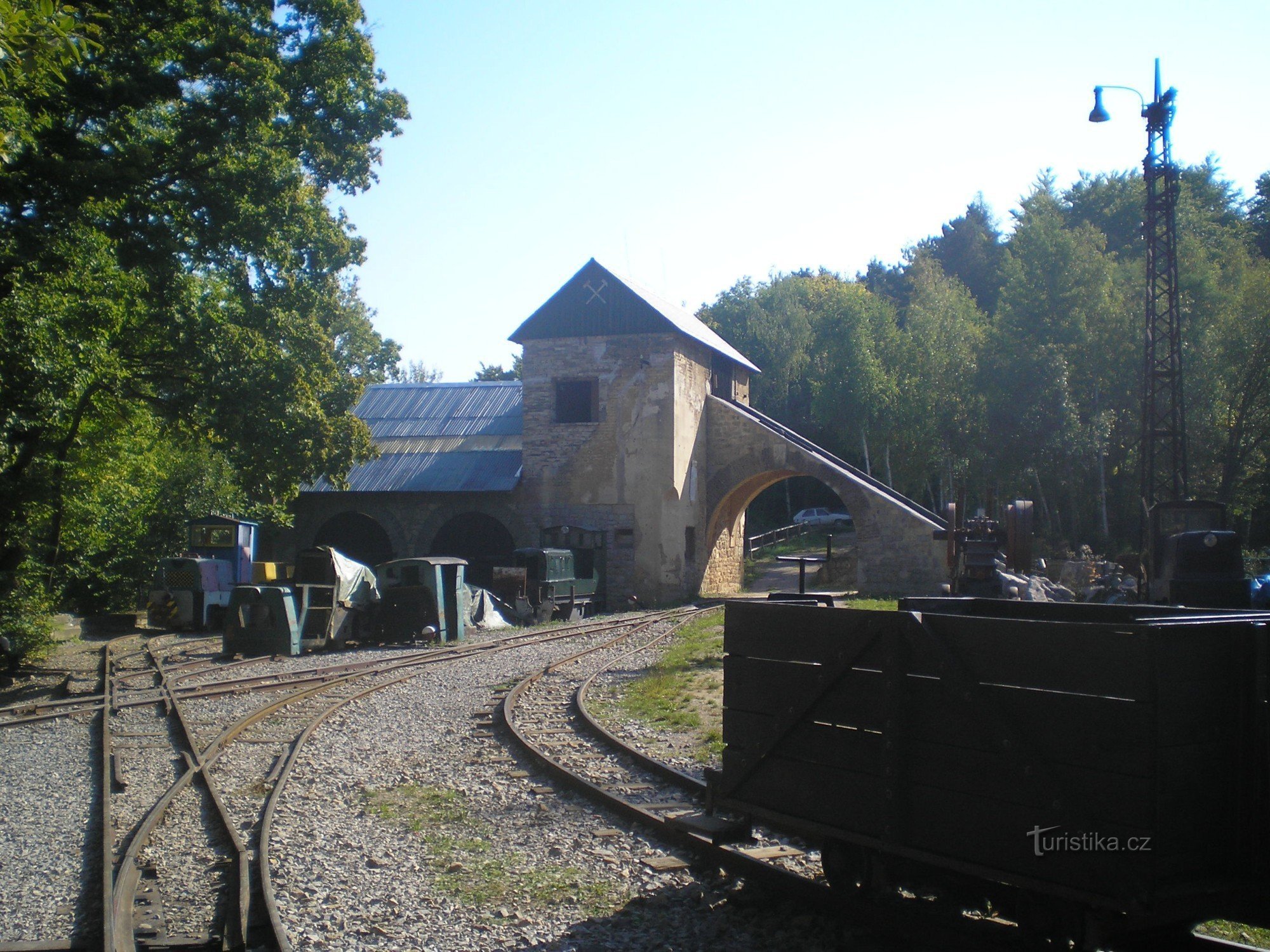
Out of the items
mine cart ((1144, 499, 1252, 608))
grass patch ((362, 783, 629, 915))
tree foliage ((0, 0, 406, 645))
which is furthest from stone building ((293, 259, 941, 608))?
grass patch ((362, 783, 629, 915))

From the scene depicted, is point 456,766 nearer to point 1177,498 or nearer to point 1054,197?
point 1177,498

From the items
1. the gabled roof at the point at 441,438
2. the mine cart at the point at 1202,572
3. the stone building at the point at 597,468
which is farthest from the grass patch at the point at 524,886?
the gabled roof at the point at 441,438

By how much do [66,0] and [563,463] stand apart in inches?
746

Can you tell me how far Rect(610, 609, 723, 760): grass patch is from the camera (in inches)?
373

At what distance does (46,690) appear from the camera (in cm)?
1294

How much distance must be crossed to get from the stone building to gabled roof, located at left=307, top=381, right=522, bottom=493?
0.23 ft

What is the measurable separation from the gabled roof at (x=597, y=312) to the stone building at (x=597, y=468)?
0.04 meters

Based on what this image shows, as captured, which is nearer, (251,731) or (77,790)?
(77,790)

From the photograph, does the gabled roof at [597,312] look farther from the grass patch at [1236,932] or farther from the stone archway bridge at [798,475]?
the grass patch at [1236,932]

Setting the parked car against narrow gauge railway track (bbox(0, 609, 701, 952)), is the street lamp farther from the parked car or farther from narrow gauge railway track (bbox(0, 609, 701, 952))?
the parked car

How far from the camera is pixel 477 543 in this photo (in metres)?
30.1

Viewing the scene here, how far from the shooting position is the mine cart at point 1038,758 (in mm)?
3281

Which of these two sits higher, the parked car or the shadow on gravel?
the parked car

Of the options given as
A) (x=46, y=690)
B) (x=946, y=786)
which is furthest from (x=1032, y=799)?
(x=46, y=690)
